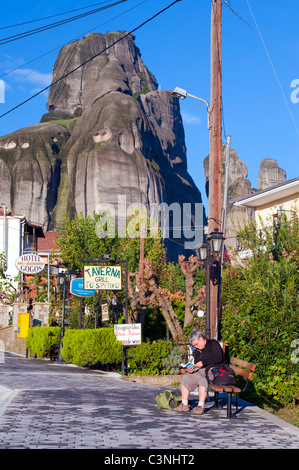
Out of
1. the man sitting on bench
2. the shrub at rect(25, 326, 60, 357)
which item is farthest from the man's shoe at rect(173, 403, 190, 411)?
the shrub at rect(25, 326, 60, 357)

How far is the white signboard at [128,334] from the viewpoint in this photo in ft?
58.1

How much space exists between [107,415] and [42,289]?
29.1 meters

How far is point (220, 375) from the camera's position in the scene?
355 inches

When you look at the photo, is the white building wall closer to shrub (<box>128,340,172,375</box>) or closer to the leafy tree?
shrub (<box>128,340,172,375</box>)

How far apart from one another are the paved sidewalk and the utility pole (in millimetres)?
3097

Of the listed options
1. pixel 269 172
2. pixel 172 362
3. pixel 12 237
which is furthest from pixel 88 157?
pixel 172 362

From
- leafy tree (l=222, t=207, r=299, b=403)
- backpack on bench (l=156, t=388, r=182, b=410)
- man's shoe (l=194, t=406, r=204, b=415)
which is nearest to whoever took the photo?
man's shoe (l=194, t=406, r=204, b=415)

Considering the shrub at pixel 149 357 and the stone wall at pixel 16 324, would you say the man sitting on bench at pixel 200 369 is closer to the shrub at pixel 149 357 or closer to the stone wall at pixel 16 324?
the shrub at pixel 149 357

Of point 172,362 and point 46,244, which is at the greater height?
point 46,244

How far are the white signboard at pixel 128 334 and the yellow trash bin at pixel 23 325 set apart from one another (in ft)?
38.8

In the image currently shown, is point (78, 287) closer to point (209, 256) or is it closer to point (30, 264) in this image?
point (30, 264)

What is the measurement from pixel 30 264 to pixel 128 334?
14.7m

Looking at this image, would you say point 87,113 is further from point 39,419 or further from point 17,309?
point 39,419

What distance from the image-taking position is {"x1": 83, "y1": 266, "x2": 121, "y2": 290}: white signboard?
63.0ft
